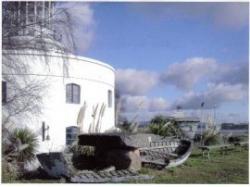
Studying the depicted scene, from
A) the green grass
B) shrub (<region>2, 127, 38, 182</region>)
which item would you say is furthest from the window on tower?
the green grass

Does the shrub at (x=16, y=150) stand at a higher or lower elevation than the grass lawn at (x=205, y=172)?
higher

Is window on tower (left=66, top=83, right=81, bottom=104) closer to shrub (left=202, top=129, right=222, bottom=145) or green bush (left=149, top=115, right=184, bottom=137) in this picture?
green bush (left=149, top=115, right=184, bottom=137)

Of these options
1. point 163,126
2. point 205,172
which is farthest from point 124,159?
point 163,126

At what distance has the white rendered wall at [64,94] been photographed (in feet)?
37.1

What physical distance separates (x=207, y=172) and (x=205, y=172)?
4 cm

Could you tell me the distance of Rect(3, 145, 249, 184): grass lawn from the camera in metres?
7.67

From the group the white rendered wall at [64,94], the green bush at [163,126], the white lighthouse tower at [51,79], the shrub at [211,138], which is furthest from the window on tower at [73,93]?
the shrub at [211,138]

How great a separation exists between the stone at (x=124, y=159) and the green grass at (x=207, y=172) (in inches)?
7.5

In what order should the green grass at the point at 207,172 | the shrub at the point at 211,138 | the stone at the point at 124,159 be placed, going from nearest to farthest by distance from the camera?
the green grass at the point at 207,172 → the stone at the point at 124,159 → the shrub at the point at 211,138

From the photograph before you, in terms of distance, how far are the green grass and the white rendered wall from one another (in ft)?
9.85

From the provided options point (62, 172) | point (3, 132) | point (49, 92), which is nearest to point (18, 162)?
point (3, 132)

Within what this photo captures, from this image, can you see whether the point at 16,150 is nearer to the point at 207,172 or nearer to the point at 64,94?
the point at 207,172

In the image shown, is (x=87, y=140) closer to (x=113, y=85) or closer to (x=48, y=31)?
(x=48, y=31)

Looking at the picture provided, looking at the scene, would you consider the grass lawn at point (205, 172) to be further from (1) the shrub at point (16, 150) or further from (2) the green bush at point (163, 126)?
(2) the green bush at point (163, 126)
